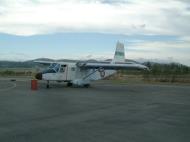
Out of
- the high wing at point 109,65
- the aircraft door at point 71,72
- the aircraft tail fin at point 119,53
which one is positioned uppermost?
the aircraft tail fin at point 119,53

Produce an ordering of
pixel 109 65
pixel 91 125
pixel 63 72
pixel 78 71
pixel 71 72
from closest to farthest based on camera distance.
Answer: pixel 91 125
pixel 63 72
pixel 109 65
pixel 71 72
pixel 78 71

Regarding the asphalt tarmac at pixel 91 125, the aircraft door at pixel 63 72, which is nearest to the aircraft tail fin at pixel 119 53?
the aircraft door at pixel 63 72

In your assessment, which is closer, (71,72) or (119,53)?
(71,72)

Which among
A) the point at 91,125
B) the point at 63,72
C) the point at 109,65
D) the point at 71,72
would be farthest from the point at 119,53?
the point at 91,125

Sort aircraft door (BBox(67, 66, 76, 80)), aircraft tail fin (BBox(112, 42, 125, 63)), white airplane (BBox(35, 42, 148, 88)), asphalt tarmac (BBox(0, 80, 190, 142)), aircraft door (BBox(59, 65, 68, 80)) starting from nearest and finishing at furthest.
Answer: asphalt tarmac (BBox(0, 80, 190, 142))
white airplane (BBox(35, 42, 148, 88))
aircraft door (BBox(59, 65, 68, 80))
aircraft door (BBox(67, 66, 76, 80))
aircraft tail fin (BBox(112, 42, 125, 63))

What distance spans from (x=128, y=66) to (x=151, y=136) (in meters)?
23.8

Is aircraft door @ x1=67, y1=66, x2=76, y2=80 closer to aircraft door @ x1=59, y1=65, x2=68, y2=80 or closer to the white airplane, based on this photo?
the white airplane

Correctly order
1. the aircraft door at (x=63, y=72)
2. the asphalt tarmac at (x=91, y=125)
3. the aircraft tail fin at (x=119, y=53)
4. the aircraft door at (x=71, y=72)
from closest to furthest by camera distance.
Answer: the asphalt tarmac at (x=91, y=125) → the aircraft door at (x=63, y=72) → the aircraft door at (x=71, y=72) → the aircraft tail fin at (x=119, y=53)

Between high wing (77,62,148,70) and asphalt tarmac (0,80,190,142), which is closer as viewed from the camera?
asphalt tarmac (0,80,190,142)

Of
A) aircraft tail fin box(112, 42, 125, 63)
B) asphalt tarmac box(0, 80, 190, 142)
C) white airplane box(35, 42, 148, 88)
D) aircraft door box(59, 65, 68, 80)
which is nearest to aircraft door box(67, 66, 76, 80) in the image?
white airplane box(35, 42, 148, 88)

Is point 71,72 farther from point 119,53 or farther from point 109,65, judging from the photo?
point 119,53

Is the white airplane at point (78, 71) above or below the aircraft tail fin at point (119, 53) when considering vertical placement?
below

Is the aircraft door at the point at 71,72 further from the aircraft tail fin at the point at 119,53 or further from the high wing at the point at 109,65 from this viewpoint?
the aircraft tail fin at the point at 119,53

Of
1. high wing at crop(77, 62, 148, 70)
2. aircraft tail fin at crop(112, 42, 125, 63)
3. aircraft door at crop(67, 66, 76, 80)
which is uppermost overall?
aircraft tail fin at crop(112, 42, 125, 63)
